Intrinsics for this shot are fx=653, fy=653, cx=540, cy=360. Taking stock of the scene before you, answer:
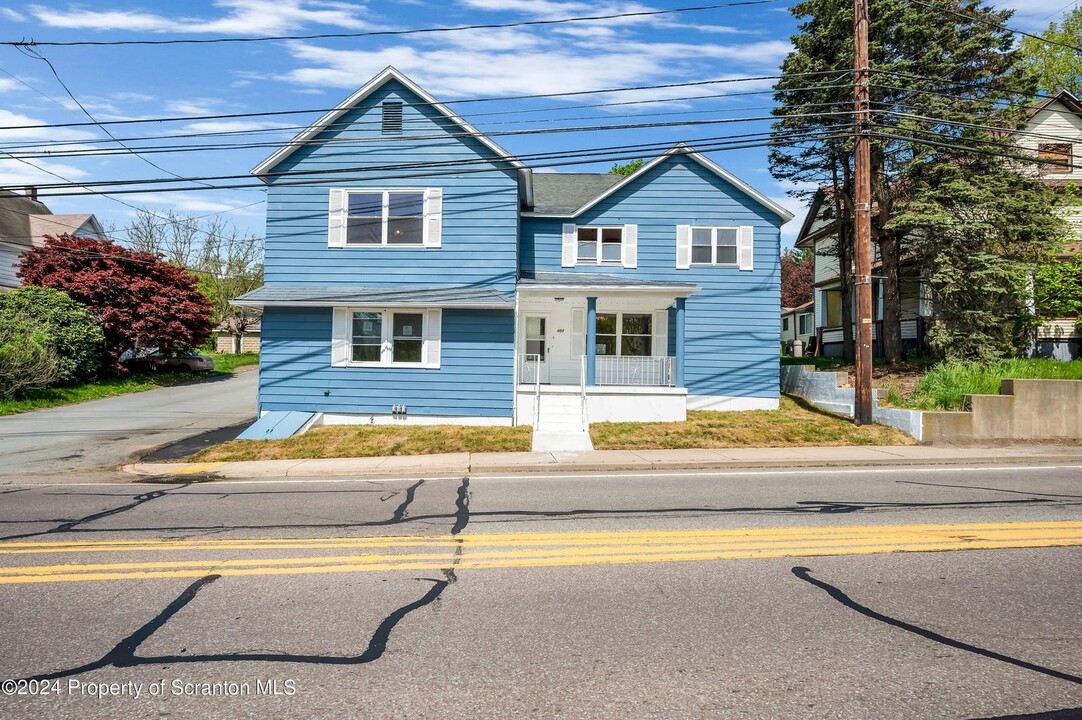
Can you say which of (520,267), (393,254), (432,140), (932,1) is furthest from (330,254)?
(932,1)

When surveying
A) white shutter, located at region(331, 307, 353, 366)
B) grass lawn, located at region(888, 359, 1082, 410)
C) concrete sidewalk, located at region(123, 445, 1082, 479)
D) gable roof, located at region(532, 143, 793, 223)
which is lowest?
concrete sidewalk, located at region(123, 445, 1082, 479)

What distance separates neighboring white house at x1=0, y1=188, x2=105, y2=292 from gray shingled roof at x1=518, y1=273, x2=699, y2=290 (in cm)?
3041

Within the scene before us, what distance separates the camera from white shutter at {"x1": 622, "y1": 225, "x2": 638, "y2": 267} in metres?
20.6

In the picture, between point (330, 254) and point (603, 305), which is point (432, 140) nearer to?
point (330, 254)

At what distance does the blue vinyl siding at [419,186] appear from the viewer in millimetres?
17266

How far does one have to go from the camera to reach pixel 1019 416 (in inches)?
567

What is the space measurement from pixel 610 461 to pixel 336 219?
10.2 meters

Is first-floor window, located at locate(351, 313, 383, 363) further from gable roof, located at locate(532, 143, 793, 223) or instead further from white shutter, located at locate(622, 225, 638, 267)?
white shutter, located at locate(622, 225, 638, 267)

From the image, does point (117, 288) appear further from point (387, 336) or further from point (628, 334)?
point (628, 334)

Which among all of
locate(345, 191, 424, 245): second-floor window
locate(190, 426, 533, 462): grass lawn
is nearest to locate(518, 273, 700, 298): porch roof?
locate(345, 191, 424, 245): second-floor window

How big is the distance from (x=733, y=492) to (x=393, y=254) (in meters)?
11.5

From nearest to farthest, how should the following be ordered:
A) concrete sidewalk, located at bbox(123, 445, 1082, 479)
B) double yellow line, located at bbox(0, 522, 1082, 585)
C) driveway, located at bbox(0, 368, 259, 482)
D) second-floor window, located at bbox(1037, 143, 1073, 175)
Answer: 1. double yellow line, located at bbox(0, 522, 1082, 585)
2. concrete sidewalk, located at bbox(123, 445, 1082, 479)
3. driveway, located at bbox(0, 368, 259, 482)
4. second-floor window, located at bbox(1037, 143, 1073, 175)

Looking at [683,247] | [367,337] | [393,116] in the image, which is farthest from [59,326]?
[683,247]

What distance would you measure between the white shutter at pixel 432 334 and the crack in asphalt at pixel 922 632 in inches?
499
